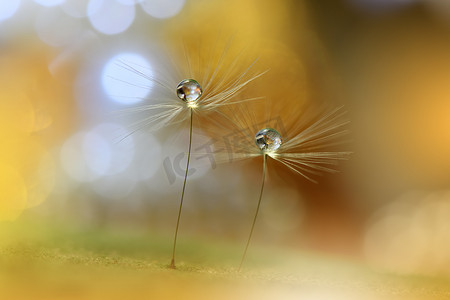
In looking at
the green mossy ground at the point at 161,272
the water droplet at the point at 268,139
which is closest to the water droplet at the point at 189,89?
the water droplet at the point at 268,139

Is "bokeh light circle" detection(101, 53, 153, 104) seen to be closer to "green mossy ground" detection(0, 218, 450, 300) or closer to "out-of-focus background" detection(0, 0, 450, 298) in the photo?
"out-of-focus background" detection(0, 0, 450, 298)

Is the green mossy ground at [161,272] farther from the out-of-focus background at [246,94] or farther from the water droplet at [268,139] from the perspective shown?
Answer: the water droplet at [268,139]

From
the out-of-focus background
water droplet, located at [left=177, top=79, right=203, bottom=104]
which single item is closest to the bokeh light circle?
the out-of-focus background

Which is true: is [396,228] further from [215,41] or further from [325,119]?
[215,41]

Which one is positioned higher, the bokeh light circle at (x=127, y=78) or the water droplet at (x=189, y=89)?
the bokeh light circle at (x=127, y=78)

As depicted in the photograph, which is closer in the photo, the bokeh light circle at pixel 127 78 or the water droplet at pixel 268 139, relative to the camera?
the water droplet at pixel 268 139

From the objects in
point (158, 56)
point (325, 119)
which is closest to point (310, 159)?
point (325, 119)
